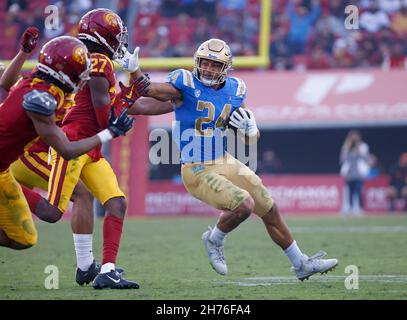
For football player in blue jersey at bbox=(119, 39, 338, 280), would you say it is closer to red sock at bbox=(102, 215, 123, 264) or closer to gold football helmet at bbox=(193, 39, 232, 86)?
gold football helmet at bbox=(193, 39, 232, 86)

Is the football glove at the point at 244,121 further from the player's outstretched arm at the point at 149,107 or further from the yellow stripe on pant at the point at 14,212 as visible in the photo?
the yellow stripe on pant at the point at 14,212

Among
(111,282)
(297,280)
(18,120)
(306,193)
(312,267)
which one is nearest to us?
(18,120)

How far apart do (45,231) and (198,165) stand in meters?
6.52

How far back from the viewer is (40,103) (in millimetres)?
5746

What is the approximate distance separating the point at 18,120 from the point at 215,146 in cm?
171

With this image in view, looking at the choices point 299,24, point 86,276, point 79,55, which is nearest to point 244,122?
point 79,55

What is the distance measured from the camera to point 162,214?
58.7 feet

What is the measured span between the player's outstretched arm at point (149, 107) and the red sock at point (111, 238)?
2.89 ft

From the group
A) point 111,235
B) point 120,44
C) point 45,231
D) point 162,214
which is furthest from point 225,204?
point 162,214

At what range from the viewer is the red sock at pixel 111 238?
6461 millimetres

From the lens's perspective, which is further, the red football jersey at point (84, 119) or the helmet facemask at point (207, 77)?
the helmet facemask at point (207, 77)

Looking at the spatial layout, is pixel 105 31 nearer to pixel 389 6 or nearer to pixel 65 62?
pixel 65 62

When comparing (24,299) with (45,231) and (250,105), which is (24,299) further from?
(250,105)

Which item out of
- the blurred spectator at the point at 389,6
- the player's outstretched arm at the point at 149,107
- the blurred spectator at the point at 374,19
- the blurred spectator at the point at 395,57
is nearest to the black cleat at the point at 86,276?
the player's outstretched arm at the point at 149,107
